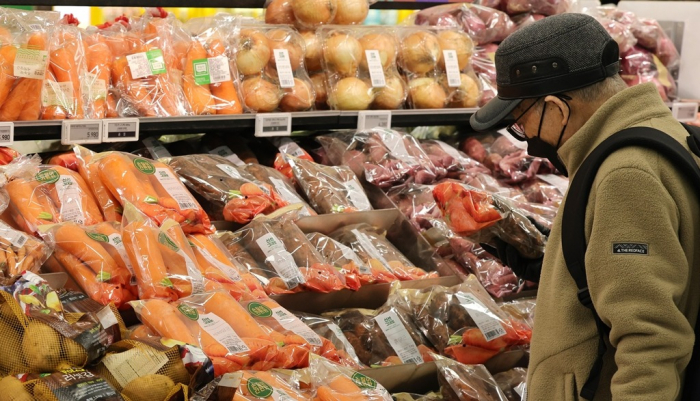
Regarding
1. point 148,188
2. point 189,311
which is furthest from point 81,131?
point 189,311

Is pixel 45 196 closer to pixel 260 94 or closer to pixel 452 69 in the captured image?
pixel 260 94

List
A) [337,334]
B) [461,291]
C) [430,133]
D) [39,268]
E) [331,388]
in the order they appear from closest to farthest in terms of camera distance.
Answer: [331,388], [39,268], [337,334], [461,291], [430,133]

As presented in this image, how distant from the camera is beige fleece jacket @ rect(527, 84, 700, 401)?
5.47ft

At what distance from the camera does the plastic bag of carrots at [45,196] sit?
8.43 ft

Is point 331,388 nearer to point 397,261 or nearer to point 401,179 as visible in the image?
point 397,261

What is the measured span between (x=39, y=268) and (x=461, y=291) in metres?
1.26

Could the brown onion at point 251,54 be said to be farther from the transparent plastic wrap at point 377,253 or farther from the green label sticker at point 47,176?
the green label sticker at point 47,176

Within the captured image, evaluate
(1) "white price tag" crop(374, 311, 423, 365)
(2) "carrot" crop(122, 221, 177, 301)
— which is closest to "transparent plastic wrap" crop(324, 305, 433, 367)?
(1) "white price tag" crop(374, 311, 423, 365)

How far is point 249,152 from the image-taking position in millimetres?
3502

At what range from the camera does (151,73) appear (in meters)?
3.15

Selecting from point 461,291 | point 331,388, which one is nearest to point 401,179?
point 461,291

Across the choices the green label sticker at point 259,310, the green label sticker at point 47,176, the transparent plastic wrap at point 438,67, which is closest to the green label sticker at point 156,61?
the green label sticker at point 47,176

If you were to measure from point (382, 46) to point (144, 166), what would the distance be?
126 centimetres

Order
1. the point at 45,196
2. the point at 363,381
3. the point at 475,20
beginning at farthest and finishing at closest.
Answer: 1. the point at 475,20
2. the point at 45,196
3. the point at 363,381
